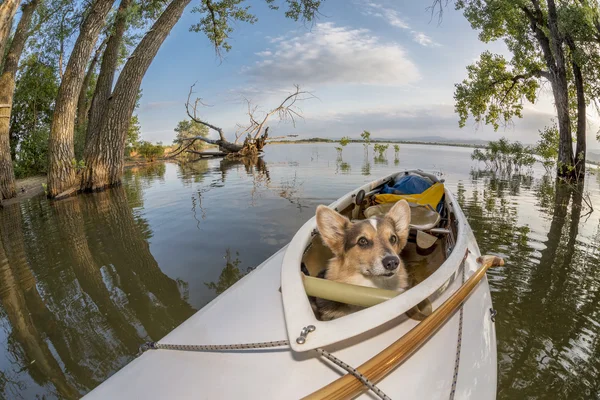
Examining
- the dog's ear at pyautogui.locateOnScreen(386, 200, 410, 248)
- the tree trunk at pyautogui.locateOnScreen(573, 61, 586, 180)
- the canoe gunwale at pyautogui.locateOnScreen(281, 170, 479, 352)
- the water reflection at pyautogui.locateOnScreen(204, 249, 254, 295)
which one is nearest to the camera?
the canoe gunwale at pyautogui.locateOnScreen(281, 170, 479, 352)

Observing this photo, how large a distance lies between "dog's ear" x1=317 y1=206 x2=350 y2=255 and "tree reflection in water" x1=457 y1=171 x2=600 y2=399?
1799 millimetres

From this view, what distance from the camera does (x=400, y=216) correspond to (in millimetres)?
2914

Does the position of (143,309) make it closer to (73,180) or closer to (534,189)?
(73,180)

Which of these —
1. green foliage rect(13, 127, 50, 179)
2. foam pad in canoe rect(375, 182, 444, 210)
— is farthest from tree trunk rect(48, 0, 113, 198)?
foam pad in canoe rect(375, 182, 444, 210)

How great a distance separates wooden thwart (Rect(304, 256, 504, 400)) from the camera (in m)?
1.49

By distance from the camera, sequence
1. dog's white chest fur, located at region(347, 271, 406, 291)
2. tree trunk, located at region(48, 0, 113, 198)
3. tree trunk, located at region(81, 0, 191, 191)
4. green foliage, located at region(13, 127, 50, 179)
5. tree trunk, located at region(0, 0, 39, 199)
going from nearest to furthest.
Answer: dog's white chest fur, located at region(347, 271, 406, 291) → tree trunk, located at region(0, 0, 39, 199) → tree trunk, located at region(48, 0, 113, 198) → tree trunk, located at region(81, 0, 191, 191) → green foliage, located at region(13, 127, 50, 179)

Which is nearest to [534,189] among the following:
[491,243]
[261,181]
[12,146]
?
[491,243]

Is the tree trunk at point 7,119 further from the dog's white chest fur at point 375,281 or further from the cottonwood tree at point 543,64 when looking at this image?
the cottonwood tree at point 543,64

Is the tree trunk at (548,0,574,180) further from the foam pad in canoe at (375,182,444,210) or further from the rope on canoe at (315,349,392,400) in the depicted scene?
the rope on canoe at (315,349,392,400)

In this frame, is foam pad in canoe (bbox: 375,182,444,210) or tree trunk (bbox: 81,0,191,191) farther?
tree trunk (bbox: 81,0,191,191)

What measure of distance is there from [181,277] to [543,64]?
2152cm

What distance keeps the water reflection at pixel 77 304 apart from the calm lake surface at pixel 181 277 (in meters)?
0.02

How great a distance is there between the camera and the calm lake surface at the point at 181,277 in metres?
2.88

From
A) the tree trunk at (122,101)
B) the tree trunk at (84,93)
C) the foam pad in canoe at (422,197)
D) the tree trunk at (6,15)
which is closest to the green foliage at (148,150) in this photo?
the tree trunk at (84,93)
